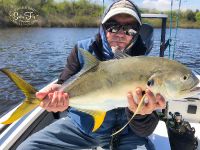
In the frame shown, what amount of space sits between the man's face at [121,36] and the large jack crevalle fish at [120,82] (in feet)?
2.28

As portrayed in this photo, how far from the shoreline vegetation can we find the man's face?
40.5 m

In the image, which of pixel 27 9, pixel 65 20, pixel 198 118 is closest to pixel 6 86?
pixel 198 118

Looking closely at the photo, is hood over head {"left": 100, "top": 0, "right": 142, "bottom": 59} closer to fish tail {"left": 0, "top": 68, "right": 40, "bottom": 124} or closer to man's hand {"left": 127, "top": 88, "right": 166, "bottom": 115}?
man's hand {"left": 127, "top": 88, "right": 166, "bottom": 115}

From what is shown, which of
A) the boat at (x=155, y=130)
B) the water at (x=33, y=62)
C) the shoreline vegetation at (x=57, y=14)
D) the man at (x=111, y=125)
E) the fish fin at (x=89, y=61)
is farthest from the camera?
the shoreline vegetation at (x=57, y=14)

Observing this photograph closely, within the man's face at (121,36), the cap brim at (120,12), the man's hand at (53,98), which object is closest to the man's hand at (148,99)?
the man's hand at (53,98)

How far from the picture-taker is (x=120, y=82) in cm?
223

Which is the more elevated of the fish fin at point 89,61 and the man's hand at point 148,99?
the fish fin at point 89,61

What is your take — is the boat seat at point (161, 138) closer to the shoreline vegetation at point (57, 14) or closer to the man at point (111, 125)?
the man at point (111, 125)

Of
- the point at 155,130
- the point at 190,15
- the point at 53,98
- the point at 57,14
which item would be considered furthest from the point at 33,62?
the point at 57,14

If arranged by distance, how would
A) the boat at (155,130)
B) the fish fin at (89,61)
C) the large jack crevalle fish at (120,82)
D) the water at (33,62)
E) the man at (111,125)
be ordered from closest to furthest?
1. the large jack crevalle fish at (120,82)
2. the fish fin at (89,61)
3. the man at (111,125)
4. the boat at (155,130)
5. the water at (33,62)

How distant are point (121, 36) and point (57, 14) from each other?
177 feet

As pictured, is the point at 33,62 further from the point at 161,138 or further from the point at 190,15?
the point at 190,15

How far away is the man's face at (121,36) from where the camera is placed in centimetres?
302

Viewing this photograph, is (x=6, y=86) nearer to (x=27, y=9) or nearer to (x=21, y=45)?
(x=21, y=45)
